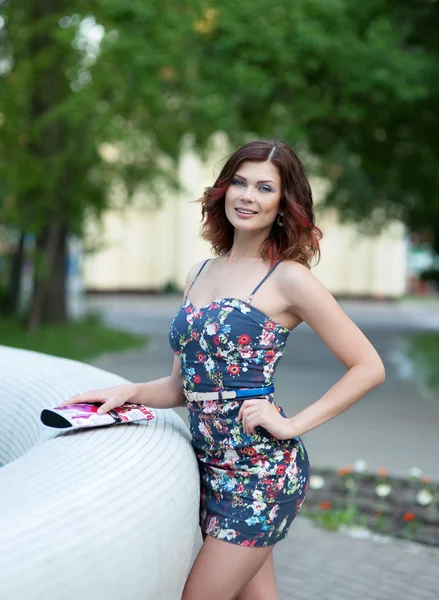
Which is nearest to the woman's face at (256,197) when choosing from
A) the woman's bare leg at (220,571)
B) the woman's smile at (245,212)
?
the woman's smile at (245,212)

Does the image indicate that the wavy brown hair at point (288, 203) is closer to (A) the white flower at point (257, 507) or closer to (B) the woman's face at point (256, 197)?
(B) the woman's face at point (256, 197)

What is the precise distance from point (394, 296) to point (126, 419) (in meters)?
33.3

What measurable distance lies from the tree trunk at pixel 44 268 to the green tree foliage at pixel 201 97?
0.13 ft

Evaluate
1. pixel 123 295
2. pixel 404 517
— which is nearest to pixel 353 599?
pixel 404 517

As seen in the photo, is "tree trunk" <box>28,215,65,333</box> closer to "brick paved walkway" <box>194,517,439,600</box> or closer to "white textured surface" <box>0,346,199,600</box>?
"brick paved walkway" <box>194,517,439,600</box>

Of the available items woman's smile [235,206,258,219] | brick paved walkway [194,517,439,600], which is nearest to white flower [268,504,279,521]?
woman's smile [235,206,258,219]

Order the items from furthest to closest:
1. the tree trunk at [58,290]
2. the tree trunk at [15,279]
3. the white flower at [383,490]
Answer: the tree trunk at [15,279] → the tree trunk at [58,290] → the white flower at [383,490]

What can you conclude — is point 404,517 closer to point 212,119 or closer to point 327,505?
point 327,505

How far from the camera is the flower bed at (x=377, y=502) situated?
17.4 feet

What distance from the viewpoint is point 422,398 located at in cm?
1037

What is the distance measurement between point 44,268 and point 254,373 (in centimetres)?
1433

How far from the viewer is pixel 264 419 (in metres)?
2.42

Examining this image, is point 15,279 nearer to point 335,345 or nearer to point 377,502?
point 377,502

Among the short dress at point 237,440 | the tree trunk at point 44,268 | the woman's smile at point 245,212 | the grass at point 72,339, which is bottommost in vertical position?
the grass at point 72,339
